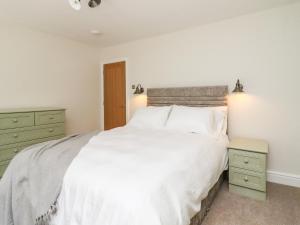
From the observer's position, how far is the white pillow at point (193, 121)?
247 centimetres

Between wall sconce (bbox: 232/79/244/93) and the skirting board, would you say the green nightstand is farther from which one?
wall sconce (bbox: 232/79/244/93)

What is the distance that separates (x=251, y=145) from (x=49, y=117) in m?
3.02

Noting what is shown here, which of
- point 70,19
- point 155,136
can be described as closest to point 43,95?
point 70,19

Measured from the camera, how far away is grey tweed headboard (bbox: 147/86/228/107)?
9.37 ft

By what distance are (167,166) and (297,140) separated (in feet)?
6.80

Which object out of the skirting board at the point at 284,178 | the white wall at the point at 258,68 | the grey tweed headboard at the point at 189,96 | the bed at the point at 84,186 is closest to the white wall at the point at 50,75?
the grey tweed headboard at the point at 189,96

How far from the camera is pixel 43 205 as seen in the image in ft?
4.36

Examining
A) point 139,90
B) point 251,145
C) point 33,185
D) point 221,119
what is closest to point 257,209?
point 251,145

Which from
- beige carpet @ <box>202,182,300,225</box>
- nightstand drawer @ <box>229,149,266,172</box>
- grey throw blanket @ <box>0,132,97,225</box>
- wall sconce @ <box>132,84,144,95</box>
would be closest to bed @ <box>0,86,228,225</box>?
grey throw blanket @ <box>0,132,97,225</box>

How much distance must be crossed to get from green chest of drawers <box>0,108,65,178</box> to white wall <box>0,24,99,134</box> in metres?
0.47

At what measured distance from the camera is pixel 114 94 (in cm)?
429

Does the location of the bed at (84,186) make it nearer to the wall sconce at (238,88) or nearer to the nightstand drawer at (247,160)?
the nightstand drawer at (247,160)

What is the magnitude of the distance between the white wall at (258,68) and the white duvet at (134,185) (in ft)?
4.35

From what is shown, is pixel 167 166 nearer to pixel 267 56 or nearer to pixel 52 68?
pixel 267 56
